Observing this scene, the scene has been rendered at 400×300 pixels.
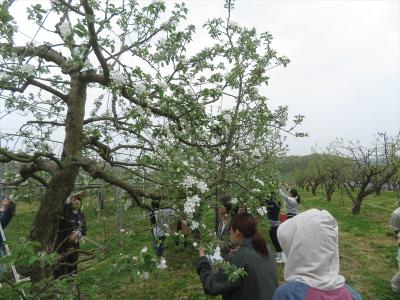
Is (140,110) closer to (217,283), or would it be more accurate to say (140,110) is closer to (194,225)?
(194,225)

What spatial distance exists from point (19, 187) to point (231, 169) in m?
2.61

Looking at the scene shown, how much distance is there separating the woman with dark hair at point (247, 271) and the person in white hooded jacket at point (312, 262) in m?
0.99

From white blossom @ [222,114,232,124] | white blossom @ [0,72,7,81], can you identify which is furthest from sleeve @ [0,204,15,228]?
white blossom @ [222,114,232,124]

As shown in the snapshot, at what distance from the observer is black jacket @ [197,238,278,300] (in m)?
3.01

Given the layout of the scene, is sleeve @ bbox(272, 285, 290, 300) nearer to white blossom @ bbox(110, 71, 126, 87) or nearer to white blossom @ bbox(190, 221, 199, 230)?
white blossom @ bbox(190, 221, 199, 230)

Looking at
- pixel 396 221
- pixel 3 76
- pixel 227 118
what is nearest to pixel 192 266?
pixel 396 221

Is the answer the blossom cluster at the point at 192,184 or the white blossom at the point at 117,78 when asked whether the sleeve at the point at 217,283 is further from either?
the white blossom at the point at 117,78

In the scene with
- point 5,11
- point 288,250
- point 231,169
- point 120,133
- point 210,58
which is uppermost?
point 210,58

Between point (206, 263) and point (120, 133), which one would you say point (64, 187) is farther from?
point (206, 263)

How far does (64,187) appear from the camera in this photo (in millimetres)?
3783

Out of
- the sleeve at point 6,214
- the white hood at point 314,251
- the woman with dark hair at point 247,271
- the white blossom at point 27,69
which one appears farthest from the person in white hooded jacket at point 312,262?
the sleeve at point 6,214

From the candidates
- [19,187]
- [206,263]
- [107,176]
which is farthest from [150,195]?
[19,187]

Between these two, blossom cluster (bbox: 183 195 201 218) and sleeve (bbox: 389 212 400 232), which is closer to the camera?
blossom cluster (bbox: 183 195 201 218)

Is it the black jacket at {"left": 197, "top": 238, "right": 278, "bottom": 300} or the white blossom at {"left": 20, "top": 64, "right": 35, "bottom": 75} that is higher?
the white blossom at {"left": 20, "top": 64, "right": 35, "bottom": 75}
